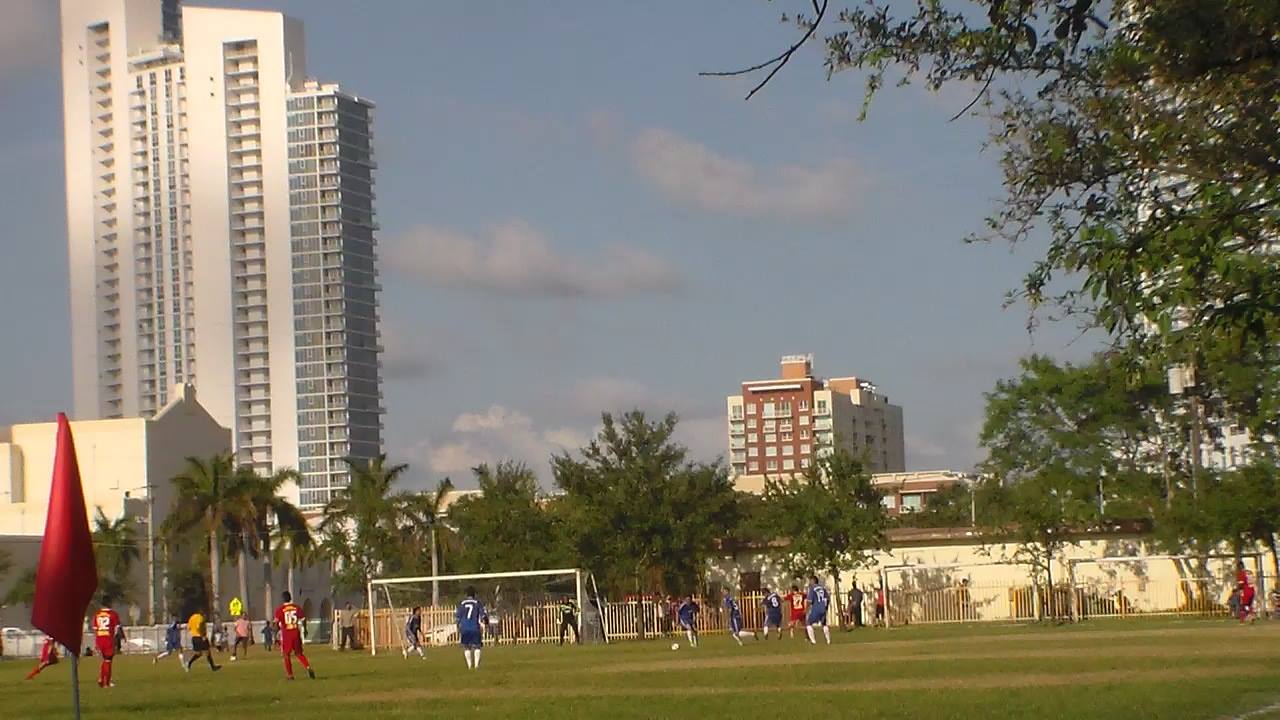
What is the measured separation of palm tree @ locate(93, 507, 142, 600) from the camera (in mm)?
106375

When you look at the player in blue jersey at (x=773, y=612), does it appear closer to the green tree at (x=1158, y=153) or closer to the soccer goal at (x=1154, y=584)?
the soccer goal at (x=1154, y=584)

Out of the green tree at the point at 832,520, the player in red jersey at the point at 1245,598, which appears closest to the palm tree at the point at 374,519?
the green tree at the point at 832,520

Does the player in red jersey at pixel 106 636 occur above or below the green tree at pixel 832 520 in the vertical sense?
below

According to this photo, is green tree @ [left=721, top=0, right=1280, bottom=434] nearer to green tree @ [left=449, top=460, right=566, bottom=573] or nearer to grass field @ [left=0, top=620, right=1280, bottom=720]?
grass field @ [left=0, top=620, right=1280, bottom=720]

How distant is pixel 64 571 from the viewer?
15.3 metres

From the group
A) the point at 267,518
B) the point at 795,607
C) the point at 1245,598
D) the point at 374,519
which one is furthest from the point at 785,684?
the point at 267,518

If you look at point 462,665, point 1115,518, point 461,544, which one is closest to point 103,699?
point 462,665

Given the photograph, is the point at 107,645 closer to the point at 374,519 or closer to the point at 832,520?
the point at 832,520

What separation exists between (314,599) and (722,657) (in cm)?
10918

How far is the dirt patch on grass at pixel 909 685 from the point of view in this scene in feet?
82.7

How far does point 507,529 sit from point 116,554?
35141 millimetres

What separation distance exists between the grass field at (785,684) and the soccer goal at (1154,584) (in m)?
16.9

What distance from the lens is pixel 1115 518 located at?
73.9 m

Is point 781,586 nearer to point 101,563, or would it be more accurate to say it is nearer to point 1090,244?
point 101,563
